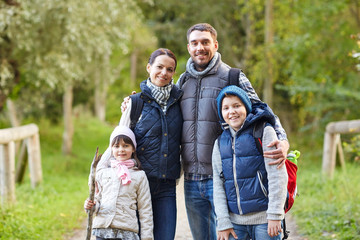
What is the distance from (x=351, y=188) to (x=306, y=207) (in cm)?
94

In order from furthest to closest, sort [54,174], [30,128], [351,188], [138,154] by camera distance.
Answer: [54,174], [30,128], [351,188], [138,154]

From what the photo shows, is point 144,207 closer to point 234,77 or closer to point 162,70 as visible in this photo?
point 162,70

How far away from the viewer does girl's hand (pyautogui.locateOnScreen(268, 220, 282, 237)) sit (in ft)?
9.86

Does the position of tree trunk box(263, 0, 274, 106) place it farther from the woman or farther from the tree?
the woman

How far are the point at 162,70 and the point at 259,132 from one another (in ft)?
3.03

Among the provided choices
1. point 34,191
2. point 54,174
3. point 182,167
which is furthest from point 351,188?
point 54,174

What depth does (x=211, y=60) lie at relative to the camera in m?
3.66

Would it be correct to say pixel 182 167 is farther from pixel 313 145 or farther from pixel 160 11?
pixel 160 11

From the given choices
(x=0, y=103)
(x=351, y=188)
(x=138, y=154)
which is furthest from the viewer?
(x=0, y=103)

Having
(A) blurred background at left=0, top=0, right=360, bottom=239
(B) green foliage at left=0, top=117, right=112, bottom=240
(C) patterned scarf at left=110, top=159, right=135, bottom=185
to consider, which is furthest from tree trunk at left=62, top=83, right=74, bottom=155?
(C) patterned scarf at left=110, top=159, right=135, bottom=185

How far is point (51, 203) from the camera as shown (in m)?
7.72

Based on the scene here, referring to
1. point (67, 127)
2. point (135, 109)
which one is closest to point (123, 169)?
point (135, 109)

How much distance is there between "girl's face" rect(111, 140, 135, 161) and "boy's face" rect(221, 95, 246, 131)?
752 millimetres

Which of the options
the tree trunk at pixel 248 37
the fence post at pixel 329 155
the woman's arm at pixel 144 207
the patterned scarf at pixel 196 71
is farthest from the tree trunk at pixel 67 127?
the woman's arm at pixel 144 207
